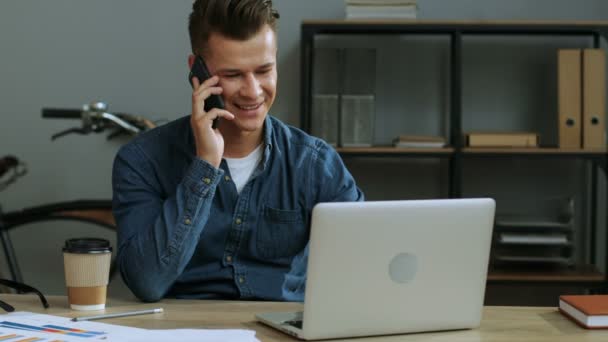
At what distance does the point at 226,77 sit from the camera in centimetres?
176

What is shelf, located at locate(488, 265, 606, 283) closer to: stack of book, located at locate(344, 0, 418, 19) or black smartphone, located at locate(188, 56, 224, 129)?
stack of book, located at locate(344, 0, 418, 19)

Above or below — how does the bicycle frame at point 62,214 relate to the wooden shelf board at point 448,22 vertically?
below

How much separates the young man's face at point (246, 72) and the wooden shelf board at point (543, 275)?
5.25 ft

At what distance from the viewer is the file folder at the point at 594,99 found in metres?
3.16

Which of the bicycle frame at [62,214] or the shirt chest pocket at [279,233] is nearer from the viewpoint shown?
the shirt chest pocket at [279,233]

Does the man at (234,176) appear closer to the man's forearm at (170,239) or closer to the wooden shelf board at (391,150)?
the man's forearm at (170,239)

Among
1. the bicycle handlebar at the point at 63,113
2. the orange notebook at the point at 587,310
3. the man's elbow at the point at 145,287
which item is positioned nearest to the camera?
the orange notebook at the point at 587,310

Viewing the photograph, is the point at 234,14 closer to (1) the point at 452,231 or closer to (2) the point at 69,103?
(1) the point at 452,231

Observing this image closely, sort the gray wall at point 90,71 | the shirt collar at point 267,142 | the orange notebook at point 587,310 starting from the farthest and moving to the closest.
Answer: the gray wall at point 90,71
the shirt collar at point 267,142
the orange notebook at point 587,310

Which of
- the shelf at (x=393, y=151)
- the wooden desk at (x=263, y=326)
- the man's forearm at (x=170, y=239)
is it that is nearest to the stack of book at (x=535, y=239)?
the shelf at (x=393, y=151)

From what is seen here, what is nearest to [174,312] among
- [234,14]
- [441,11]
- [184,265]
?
[184,265]

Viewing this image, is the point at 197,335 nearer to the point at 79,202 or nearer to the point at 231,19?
the point at 231,19

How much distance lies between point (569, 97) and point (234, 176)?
179 cm

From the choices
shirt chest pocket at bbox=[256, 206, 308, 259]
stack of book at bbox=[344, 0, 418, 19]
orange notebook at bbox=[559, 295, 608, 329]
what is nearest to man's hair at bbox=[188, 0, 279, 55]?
shirt chest pocket at bbox=[256, 206, 308, 259]
